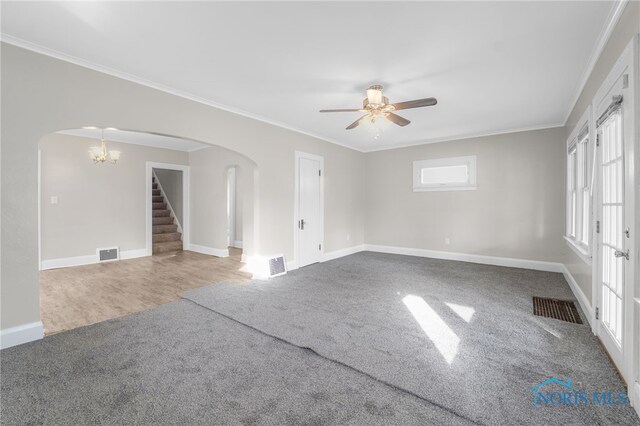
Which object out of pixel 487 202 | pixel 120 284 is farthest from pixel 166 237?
pixel 487 202

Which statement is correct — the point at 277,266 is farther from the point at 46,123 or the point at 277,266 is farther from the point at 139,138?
the point at 139,138

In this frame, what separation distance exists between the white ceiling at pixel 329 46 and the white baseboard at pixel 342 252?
3269 mm

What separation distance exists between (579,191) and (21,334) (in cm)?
641

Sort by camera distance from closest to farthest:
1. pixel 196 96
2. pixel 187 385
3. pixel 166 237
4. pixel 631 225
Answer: pixel 631 225, pixel 187 385, pixel 196 96, pixel 166 237

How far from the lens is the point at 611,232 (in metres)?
2.34

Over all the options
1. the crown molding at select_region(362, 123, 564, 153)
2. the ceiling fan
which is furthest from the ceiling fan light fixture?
the crown molding at select_region(362, 123, 564, 153)

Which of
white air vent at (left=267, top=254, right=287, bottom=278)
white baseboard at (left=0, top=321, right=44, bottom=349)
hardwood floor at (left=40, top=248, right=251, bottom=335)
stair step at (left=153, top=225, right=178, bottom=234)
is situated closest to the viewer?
white baseboard at (left=0, top=321, right=44, bottom=349)

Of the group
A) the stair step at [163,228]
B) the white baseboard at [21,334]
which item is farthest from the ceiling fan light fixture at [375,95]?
the stair step at [163,228]

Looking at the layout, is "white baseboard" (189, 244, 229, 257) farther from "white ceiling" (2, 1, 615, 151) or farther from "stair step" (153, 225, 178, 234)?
"white ceiling" (2, 1, 615, 151)

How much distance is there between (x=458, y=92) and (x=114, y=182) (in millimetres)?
6673

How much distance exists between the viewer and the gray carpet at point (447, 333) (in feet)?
5.82

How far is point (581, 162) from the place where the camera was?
3629mm

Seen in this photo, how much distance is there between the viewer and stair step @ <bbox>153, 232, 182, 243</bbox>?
7.15 metres

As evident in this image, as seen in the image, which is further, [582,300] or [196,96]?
[196,96]
